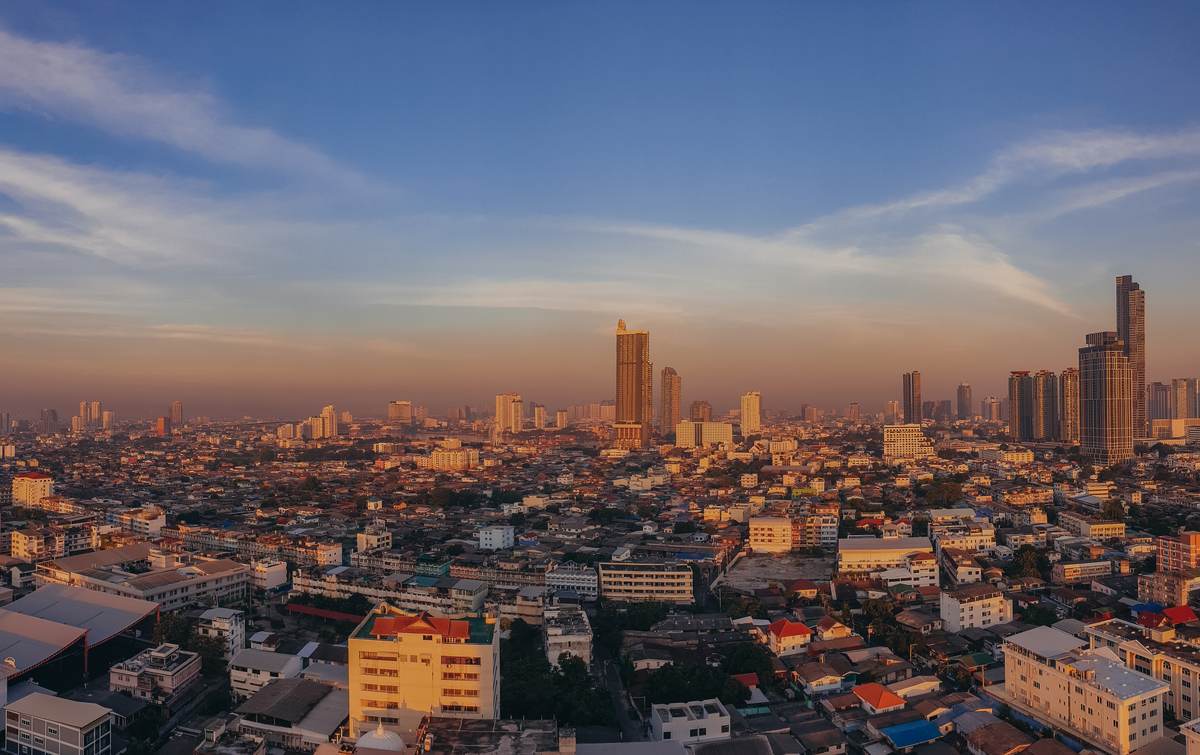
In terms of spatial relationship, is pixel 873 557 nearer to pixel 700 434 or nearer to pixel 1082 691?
pixel 1082 691

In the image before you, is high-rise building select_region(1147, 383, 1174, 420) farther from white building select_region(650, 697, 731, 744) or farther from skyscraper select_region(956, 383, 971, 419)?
white building select_region(650, 697, 731, 744)

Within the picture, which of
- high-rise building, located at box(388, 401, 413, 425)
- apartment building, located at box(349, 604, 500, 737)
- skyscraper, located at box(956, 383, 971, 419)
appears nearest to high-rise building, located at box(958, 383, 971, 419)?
skyscraper, located at box(956, 383, 971, 419)

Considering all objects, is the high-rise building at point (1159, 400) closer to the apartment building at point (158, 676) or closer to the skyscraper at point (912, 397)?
the skyscraper at point (912, 397)

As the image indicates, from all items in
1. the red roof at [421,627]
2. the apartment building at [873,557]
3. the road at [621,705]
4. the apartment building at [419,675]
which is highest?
the red roof at [421,627]

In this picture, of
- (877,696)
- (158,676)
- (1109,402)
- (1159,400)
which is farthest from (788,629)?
(1159,400)

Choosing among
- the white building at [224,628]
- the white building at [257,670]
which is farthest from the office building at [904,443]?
the white building at [257,670]
